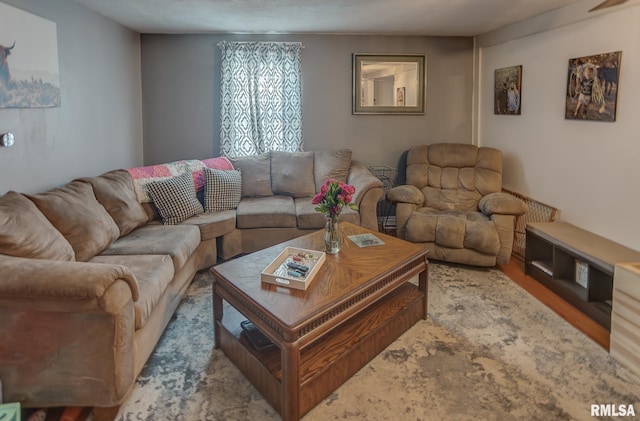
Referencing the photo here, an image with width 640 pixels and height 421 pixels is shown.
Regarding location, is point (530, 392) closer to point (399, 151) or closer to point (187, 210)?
point (187, 210)

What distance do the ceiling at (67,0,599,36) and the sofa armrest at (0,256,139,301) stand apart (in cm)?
234

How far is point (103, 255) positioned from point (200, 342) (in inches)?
33.2

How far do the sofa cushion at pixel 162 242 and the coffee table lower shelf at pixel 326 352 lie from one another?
0.55 m

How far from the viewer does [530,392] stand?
2.06 m

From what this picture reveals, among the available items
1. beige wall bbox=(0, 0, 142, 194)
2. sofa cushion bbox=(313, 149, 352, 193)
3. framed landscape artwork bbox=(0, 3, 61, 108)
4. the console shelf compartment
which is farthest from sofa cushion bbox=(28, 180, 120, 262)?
the console shelf compartment

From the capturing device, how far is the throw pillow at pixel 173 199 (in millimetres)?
3479

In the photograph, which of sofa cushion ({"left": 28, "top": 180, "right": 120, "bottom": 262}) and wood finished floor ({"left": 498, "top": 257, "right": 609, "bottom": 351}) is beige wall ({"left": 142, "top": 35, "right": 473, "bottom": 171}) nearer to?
wood finished floor ({"left": 498, "top": 257, "right": 609, "bottom": 351})

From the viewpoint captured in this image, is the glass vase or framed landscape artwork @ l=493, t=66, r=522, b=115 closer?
the glass vase

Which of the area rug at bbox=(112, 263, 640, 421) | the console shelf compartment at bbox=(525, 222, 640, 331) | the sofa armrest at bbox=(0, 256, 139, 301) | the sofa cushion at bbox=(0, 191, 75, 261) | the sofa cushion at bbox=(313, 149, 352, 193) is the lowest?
the area rug at bbox=(112, 263, 640, 421)

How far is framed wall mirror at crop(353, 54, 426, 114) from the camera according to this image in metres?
4.79

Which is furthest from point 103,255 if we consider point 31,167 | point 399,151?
point 399,151

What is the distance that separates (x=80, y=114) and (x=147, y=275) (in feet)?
5.79

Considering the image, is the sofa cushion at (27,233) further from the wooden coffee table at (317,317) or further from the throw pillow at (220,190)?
the throw pillow at (220,190)

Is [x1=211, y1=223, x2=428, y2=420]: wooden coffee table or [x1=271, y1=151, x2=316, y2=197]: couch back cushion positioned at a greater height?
[x1=271, y1=151, x2=316, y2=197]: couch back cushion
